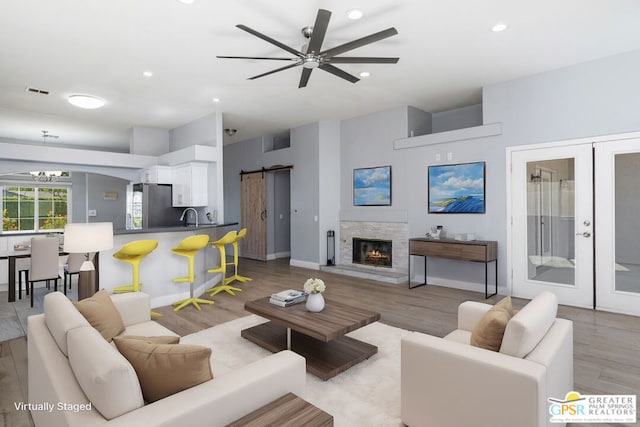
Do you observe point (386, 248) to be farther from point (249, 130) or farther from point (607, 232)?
point (249, 130)

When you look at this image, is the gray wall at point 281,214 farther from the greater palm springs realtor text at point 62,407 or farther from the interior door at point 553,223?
the greater palm springs realtor text at point 62,407

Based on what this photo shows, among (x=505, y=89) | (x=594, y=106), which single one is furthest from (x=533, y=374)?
(x=505, y=89)

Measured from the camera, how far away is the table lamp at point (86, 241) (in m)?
2.73

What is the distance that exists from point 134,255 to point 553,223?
5.54 meters

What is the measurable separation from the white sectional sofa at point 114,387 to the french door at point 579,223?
14.9 feet

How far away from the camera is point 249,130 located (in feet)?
26.3

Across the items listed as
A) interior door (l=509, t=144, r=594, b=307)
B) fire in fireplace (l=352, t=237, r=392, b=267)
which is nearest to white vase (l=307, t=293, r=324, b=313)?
interior door (l=509, t=144, r=594, b=307)

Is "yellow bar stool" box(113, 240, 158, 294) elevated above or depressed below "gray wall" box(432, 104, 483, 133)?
below

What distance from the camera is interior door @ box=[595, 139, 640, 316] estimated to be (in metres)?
4.14

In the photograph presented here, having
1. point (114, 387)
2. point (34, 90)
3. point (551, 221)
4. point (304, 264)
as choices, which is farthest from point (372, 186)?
point (114, 387)

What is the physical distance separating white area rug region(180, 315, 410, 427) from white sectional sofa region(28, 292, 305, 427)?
20.6 inches

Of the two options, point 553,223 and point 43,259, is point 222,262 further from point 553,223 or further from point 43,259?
point 553,223

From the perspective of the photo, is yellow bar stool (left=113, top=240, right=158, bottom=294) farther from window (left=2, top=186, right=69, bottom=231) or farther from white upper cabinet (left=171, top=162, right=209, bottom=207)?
window (left=2, top=186, right=69, bottom=231)

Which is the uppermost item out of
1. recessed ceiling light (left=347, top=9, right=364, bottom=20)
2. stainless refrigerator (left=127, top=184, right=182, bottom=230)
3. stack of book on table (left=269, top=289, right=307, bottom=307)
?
recessed ceiling light (left=347, top=9, right=364, bottom=20)
